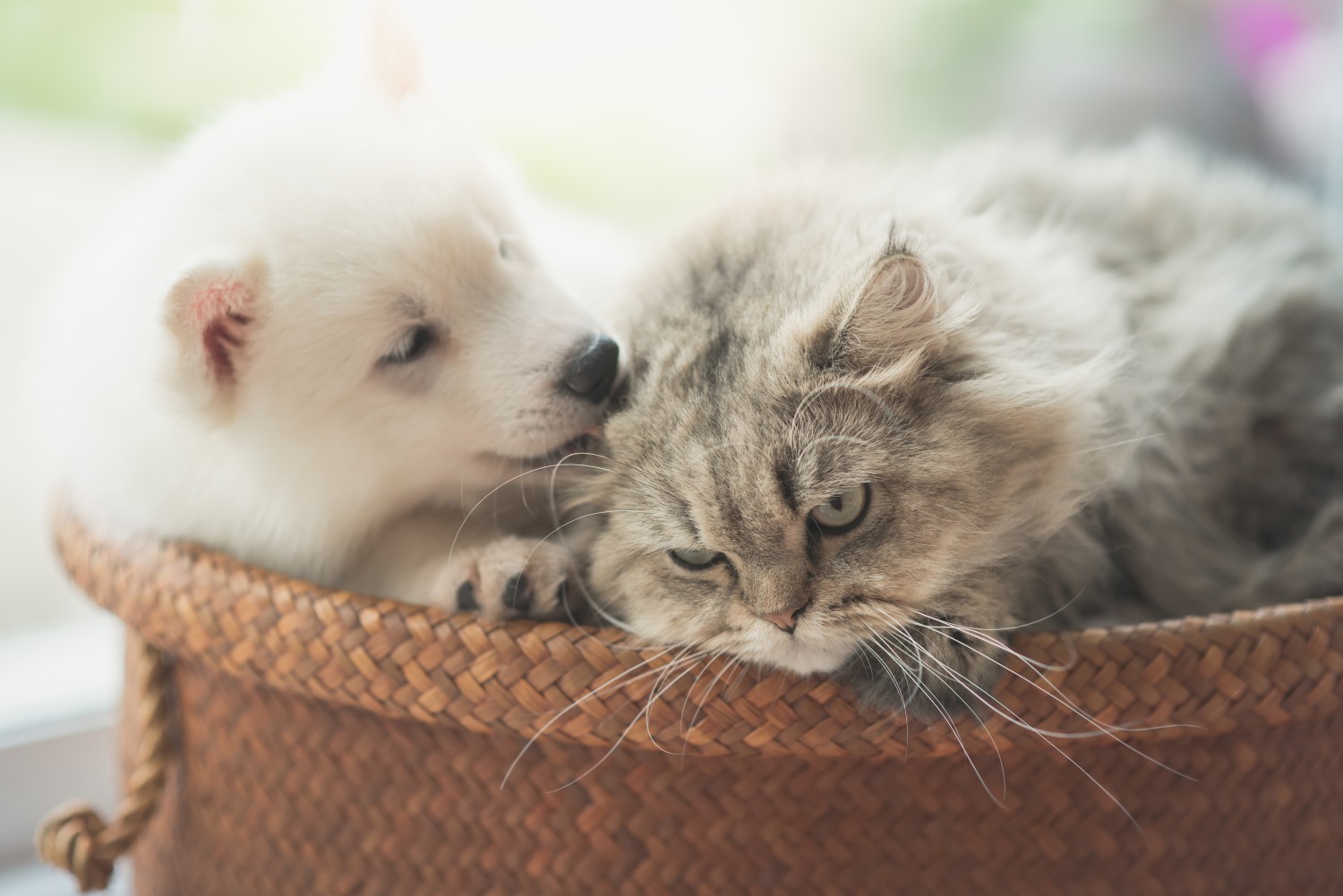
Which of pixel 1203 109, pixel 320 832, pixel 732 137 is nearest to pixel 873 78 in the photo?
pixel 732 137

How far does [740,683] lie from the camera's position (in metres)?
1.03

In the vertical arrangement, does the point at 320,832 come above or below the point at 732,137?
below

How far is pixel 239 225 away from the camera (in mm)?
1188

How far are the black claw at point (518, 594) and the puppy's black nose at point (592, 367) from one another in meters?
Answer: 0.21

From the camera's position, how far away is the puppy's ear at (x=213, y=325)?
1093 millimetres

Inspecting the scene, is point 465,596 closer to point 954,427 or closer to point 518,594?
point 518,594

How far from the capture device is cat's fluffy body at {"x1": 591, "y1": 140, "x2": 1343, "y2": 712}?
105 cm

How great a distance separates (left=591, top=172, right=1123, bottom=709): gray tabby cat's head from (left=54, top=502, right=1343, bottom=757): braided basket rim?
5 centimetres

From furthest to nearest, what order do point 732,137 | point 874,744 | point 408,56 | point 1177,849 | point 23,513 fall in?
point 732,137 < point 23,513 < point 408,56 < point 1177,849 < point 874,744

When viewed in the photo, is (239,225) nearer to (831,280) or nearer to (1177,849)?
(831,280)

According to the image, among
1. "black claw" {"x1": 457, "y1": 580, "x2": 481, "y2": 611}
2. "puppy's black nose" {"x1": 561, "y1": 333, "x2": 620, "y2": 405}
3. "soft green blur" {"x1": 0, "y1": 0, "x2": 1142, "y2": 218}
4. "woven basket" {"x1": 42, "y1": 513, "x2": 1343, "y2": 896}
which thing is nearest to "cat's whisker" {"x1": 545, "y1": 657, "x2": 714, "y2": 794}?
"woven basket" {"x1": 42, "y1": 513, "x2": 1343, "y2": 896}

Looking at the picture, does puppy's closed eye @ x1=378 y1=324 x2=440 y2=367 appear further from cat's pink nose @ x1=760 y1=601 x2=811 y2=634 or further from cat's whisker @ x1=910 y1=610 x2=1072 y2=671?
cat's whisker @ x1=910 y1=610 x2=1072 y2=671

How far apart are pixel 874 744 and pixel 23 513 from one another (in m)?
1.72

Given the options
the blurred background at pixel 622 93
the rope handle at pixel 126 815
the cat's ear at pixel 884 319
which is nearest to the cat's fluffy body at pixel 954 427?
the cat's ear at pixel 884 319
